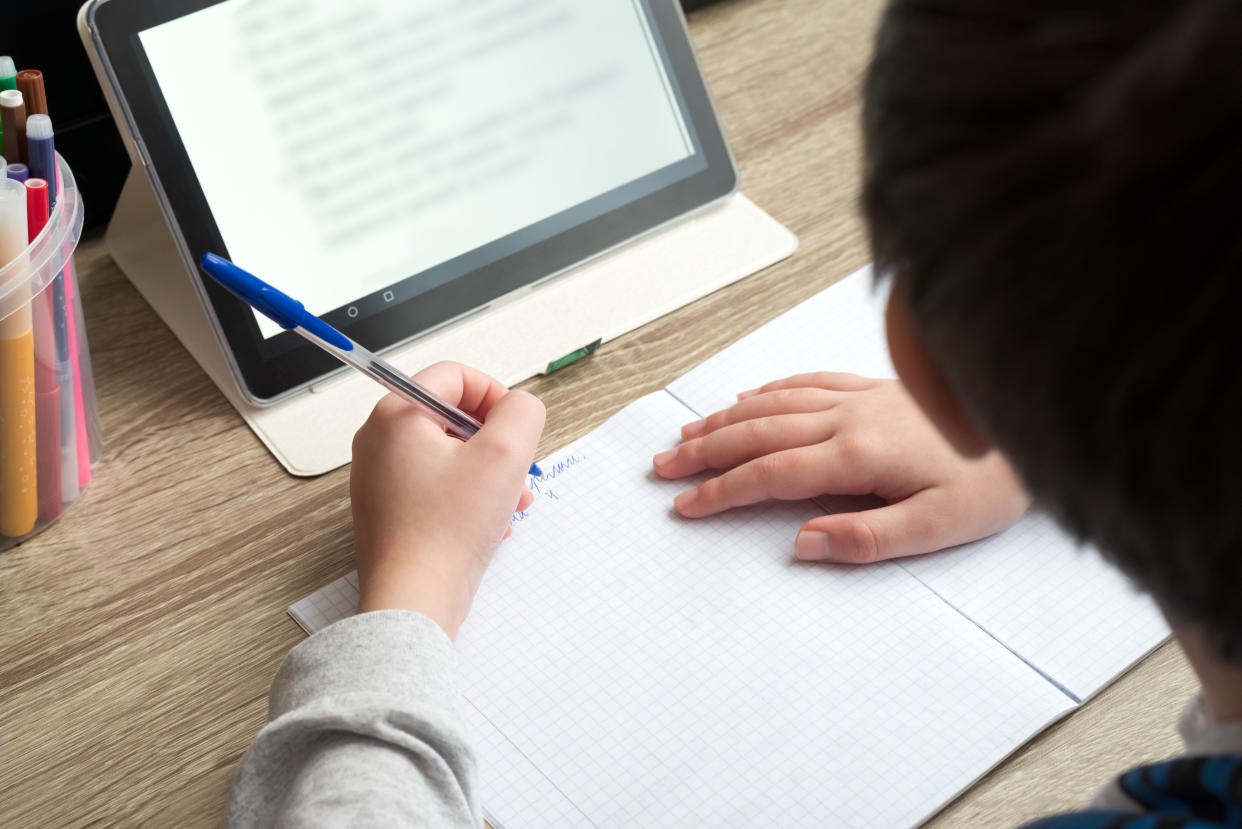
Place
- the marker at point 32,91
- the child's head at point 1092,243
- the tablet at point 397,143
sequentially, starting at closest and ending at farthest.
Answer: the child's head at point 1092,243 < the marker at point 32,91 < the tablet at point 397,143

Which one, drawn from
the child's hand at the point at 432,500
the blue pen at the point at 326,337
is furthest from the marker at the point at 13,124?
the child's hand at the point at 432,500

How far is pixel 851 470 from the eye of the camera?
0.67 m

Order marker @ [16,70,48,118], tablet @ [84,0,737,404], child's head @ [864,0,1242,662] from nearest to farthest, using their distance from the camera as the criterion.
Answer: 1. child's head @ [864,0,1242,662]
2. marker @ [16,70,48,118]
3. tablet @ [84,0,737,404]

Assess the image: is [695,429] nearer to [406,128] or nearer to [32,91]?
[406,128]

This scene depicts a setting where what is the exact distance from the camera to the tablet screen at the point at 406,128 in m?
0.72

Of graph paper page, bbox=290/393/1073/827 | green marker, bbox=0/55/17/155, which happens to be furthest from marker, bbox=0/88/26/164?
graph paper page, bbox=290/393/1073/827

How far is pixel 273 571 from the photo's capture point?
666mm

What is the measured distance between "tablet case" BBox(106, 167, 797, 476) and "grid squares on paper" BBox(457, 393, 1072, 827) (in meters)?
0.15

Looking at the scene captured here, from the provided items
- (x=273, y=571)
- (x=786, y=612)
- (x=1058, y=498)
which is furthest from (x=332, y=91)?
(x=1058, y=498)

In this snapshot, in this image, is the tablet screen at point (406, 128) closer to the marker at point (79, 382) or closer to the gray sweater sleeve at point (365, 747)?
the marker at point (79, 382)

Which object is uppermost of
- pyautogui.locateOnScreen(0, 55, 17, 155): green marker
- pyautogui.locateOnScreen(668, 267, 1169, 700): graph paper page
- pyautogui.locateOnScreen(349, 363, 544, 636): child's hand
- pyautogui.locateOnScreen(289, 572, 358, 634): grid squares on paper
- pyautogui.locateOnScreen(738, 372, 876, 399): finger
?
pyautogui.locateOnScreen(0, 55, 17, 155): green marker

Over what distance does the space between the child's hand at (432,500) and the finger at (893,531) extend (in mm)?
167

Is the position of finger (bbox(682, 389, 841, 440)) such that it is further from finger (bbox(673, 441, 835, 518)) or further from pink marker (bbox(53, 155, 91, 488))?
pink marker (bbox(53, 155, 91, 488))

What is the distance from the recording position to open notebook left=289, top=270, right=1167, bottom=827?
55 centimetres
